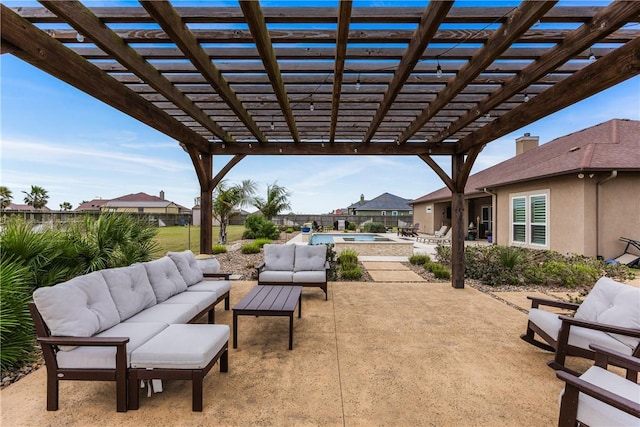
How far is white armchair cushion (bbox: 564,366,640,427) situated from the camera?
1.63 m

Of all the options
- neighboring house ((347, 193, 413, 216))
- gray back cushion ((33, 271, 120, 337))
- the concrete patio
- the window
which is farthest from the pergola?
neighboring house ((347, 193, 413, 216))

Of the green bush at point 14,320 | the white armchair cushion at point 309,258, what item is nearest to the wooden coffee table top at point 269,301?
the white armchair cushion at point 309,258

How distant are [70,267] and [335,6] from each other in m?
4.60

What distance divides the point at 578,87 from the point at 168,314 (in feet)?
17.2

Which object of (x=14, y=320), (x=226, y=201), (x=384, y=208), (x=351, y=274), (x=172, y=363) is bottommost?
(x=351, y=274)

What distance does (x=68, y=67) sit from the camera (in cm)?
280

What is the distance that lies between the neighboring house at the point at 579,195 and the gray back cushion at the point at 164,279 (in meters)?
9.64

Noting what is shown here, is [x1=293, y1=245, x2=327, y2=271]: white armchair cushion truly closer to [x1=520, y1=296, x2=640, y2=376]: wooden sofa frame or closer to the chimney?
[x1=520, y1=296, x2=640, y2=376]: wooden sofa frame

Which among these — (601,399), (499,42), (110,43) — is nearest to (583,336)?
(601,399)

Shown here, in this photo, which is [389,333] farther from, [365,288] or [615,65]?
[615,65]

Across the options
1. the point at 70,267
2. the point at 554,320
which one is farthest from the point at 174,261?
the point at 554,320

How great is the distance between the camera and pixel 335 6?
2.48 meters

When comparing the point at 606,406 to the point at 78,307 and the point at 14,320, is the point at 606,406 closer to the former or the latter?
the point at 78,307

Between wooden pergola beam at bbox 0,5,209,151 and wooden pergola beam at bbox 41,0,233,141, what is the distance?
39cm
